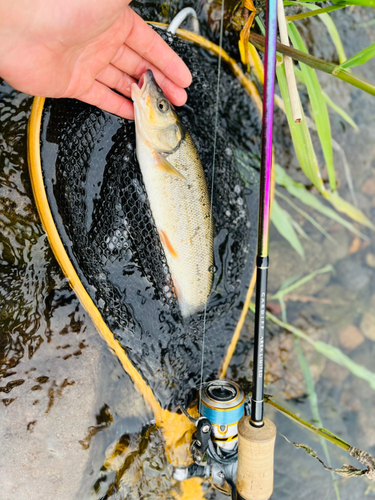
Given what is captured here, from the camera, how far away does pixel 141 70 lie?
6.22 feet

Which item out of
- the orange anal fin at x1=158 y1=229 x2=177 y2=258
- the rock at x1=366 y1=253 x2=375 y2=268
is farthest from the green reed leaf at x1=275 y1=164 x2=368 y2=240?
the orange anal fin at x1=158 y1=229 x2=177 y2=258

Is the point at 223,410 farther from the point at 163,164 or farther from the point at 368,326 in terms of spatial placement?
the point at 368,326

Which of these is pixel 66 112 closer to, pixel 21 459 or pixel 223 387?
pixel 223 387

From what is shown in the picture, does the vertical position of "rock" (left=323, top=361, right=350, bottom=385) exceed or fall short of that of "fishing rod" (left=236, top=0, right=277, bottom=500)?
it falls short

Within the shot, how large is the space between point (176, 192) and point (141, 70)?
62 centimetres

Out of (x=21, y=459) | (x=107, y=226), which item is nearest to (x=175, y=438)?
(x=21, y=459)

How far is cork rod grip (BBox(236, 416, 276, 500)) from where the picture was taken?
63.7 inches

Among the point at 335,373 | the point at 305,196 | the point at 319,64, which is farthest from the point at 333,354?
the point at 319,64

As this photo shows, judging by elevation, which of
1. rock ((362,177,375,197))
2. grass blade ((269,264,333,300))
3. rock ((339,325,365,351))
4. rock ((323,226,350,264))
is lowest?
rock ((339,325,365,351))

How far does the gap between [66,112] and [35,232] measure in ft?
1.99

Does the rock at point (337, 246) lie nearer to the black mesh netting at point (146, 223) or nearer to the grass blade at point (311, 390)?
the grass blade at point (311, 390)

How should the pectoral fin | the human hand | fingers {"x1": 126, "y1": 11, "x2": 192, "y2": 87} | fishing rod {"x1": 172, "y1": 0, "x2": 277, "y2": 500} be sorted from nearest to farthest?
the human hand < fishing rod {"x1": 172, "y1": 0, "x2": 277, "y2": 500} < fingers {"x1": 126, "y1": 11, "x2": 192, "y2": 87} < the pectoral fin

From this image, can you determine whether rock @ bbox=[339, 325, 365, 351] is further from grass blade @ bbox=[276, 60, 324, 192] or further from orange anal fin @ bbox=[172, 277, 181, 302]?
orange anal fin @ bbox=[172, 277, 181, 302]

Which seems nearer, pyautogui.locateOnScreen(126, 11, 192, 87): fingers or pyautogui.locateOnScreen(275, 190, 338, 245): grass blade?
pyautogui.locateOnScreen(126, 11, 192, 87): fingers
